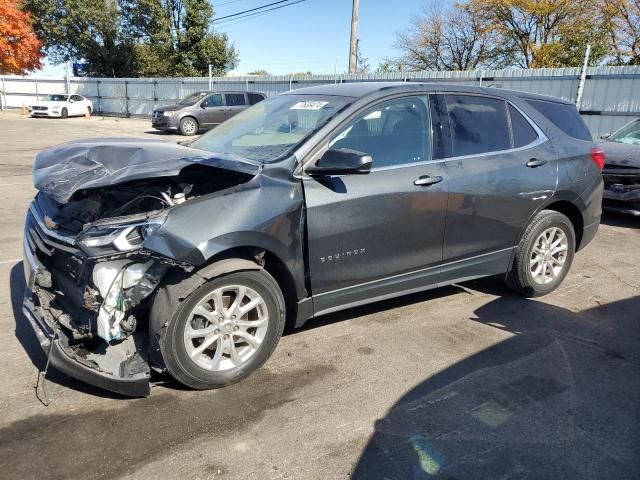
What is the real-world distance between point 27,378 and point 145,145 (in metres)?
1.68

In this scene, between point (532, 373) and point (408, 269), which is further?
point (408, 269)

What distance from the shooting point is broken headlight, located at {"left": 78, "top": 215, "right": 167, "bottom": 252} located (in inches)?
111

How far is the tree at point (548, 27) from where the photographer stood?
106 feet

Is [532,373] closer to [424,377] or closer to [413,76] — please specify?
[424,377]

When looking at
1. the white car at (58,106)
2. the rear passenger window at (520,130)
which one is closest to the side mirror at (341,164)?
the rear passenger window at (520,130)

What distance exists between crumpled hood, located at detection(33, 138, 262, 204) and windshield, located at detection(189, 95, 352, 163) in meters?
0.28

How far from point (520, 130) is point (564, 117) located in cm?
→ 78

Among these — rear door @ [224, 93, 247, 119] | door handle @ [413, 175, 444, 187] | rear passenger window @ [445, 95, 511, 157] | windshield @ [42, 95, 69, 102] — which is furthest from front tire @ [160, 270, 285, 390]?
windshield @ [42, 95, 69, 102]

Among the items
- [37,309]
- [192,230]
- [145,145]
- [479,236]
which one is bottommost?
[37,309]

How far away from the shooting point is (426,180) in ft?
12.5

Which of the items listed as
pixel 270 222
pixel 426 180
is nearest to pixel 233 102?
pixel 426 180

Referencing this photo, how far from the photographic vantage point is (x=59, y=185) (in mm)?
3066

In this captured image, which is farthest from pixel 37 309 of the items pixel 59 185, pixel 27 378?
pixel 59 185

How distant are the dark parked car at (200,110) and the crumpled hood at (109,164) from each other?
17740 mm
